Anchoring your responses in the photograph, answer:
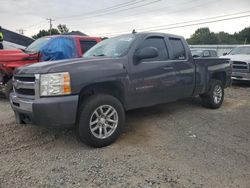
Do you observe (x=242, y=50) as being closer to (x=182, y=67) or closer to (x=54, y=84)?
(x=182, y=67)

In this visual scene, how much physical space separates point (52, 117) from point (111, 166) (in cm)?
109

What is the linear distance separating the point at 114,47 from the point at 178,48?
160 cm

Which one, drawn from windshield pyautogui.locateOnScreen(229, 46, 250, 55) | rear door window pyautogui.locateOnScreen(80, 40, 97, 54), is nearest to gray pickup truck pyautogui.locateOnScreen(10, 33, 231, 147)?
rear door window pyautogui.locateOnScreen(80, 40, 97, 54)

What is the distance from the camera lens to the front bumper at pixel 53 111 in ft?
14.6

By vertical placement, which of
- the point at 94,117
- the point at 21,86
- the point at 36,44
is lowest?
the point at 94,117

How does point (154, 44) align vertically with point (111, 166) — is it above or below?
above

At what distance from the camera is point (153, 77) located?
5.79 meters

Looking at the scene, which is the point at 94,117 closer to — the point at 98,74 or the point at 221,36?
the point at 98,74

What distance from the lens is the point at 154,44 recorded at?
6246 mm

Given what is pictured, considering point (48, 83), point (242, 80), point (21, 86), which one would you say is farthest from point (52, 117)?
point (242, 80)

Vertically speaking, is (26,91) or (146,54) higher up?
(146,54)

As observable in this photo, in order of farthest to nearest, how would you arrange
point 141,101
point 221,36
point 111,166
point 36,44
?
point 221,36 → point 36,44 → point 141,101 → point 111,166

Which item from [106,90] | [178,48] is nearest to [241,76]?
[178,48]

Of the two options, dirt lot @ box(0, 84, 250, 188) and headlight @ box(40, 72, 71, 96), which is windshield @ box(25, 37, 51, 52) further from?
headlight @ box(40, 72, 71, 96)
